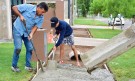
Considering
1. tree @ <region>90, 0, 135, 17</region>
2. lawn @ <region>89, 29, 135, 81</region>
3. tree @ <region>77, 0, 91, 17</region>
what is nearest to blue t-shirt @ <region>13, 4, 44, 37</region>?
lawn @ <region>89, 29, 135, 81</region>

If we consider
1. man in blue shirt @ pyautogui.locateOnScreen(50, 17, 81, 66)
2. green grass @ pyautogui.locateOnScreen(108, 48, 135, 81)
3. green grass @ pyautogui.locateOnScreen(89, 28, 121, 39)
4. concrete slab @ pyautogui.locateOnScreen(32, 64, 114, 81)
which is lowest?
green grass @ pyautogui.locateOnScreen(89, 28, 121, 39)

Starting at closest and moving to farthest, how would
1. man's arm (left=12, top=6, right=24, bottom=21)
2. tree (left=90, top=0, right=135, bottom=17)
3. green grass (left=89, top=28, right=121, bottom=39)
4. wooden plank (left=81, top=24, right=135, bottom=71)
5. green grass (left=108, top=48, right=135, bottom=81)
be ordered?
wooden plank (left=81, top=24, right=135, bottom=71) → man's arm (left=12, top=6, right=24, bottom=21) → green grass (left=108, top=48, right=135, bottom=81) → green grass (left=89, top=28, right=121, bottom=39) → tree (left=90, top=0, right=135, bottom=17)

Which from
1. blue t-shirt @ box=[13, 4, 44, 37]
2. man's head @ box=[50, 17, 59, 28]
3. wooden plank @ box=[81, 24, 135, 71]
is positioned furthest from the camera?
man's head @ box=[50, 17, 59, 28]

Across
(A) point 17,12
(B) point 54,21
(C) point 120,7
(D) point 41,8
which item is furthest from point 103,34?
(A) point 17,12

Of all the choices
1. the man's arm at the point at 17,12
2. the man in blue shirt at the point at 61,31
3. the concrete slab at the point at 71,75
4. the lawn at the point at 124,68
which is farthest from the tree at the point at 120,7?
the man's arm at the point at 17,12

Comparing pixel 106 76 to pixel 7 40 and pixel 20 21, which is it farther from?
pixel 7 40

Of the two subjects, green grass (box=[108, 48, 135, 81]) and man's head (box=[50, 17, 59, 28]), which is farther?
man's head (box=[50, 17, 59, 28])

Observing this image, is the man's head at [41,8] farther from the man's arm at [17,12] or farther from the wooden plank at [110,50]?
the wooden plank at [110,50]

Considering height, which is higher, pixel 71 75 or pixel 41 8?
pixel 41 8

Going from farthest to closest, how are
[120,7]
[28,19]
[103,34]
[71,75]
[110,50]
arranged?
1. [120,7]
2. [103,34]
3. [71,75]
4. [28,19]
5. [110,50]

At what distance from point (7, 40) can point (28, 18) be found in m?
8.20

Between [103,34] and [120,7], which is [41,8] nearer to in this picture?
[103,34]

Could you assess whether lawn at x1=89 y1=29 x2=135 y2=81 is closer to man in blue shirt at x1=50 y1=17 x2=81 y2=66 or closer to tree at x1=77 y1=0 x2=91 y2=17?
man in blue shirt at x1=50 y1=17 x2=81 y2=66

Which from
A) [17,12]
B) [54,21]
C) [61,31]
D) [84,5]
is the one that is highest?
[17,12]
